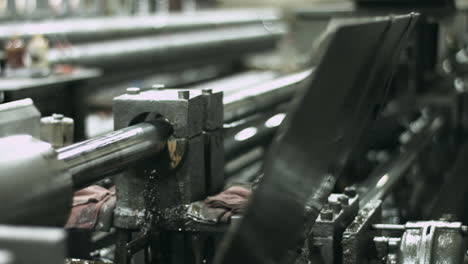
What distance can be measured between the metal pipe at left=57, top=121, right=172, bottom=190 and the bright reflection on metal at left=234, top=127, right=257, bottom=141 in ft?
2.14

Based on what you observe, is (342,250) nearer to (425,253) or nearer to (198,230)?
(425,253)

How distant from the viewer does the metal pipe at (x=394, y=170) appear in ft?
5.69

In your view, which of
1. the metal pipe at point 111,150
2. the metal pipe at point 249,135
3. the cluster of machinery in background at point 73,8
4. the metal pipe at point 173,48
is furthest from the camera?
the cluster of machinery in background at point 73,8

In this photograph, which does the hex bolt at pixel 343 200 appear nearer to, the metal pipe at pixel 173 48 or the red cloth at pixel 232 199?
the red cloth at pixel 232 199

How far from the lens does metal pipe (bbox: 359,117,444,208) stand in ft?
5.69

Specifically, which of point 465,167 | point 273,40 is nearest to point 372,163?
point 465,167

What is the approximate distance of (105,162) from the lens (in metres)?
1.11

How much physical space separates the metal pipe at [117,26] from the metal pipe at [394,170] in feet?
6.79

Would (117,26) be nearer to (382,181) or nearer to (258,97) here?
(258,97)

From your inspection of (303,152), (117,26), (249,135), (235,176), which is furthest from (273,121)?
(117,26)

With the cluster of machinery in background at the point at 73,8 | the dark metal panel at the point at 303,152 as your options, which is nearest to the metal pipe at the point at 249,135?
the dark metal panel at the point at 303,152

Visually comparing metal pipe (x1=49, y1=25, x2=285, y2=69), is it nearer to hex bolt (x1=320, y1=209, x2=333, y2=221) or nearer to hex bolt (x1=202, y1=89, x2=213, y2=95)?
hex bolt (x1=202, y1=89, x2=213, y2=95)

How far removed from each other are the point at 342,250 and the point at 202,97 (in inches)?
14.8

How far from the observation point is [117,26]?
5.02 m
